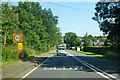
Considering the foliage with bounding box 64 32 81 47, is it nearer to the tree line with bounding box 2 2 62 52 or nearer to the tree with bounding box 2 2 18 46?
the tree line with bounding box 2 2 62 52

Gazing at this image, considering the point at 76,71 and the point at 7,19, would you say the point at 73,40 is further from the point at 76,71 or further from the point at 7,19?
the point at 76,71

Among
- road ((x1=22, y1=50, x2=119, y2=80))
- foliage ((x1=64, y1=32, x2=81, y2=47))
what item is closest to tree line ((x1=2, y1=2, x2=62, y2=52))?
road ((x1=22, y1=50, x2=119, y2=80))

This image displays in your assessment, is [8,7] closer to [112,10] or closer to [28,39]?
[28,39]

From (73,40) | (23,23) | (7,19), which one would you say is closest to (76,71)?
(7,19)

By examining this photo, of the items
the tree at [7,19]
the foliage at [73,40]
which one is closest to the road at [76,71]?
the tree at [7,19]

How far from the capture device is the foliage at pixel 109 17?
79.4 ft

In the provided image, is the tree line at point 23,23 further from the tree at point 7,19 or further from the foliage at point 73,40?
the foliage at point 73,40

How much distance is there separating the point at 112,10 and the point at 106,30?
10.9 ft

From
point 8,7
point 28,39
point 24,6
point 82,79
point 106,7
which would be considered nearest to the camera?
point 82,79

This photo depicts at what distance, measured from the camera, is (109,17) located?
85.0 ft

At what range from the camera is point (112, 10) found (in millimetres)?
24812

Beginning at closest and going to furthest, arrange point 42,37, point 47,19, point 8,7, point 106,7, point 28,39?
point 8,7, point 106,7, point 28,39, point 42,37, point 47,19

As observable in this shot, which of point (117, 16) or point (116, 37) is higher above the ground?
point (117, 16)

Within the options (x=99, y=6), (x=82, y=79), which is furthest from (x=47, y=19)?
(x=82, y=79)
